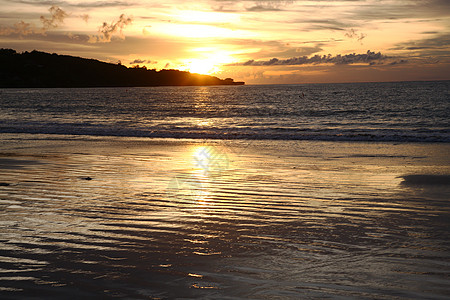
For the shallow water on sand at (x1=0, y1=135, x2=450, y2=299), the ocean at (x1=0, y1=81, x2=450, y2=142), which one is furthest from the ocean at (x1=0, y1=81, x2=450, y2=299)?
the ocean at (x1=0, y1=81, x2=450, y2=142)

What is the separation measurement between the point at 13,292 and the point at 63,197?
15.6 feet

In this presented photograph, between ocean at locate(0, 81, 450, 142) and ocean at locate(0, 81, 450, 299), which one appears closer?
ocean at locate(0, 81, 450, 299)

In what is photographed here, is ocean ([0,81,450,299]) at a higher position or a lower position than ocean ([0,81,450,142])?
lower

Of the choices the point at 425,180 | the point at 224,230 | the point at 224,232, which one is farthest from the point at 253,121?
the point at 224,232

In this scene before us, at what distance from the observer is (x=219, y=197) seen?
9.19m

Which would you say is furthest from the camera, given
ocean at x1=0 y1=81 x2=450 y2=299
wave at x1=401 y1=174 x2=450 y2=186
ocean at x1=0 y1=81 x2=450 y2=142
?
ocean at x1=0 y1=81 x2=450 y2=142

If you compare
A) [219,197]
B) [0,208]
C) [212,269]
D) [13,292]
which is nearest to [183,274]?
[212,269]

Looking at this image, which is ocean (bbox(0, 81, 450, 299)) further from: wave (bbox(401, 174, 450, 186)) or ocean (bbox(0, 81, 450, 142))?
ocean (bbox(0, 81, 450, 142))

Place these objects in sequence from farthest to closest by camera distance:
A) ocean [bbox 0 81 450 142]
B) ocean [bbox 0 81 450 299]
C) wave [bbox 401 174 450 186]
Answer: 1. ocean [bbox 0 81 450 142]
2. wave [bbox 401 174 450 186]
3. ocean [bbox 0 81 450 299]

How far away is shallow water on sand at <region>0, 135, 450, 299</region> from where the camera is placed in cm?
471

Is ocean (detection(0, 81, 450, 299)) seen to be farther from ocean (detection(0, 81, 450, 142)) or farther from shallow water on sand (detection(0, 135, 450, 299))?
ocean (detection(0, 81, 450, 142))

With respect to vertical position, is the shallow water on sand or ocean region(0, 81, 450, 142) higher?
ocean region(0, 81, 450, 142)

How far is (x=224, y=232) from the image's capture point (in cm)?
664

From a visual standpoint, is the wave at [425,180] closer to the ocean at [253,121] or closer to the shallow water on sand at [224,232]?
the shallow water on sand at [224,232]
